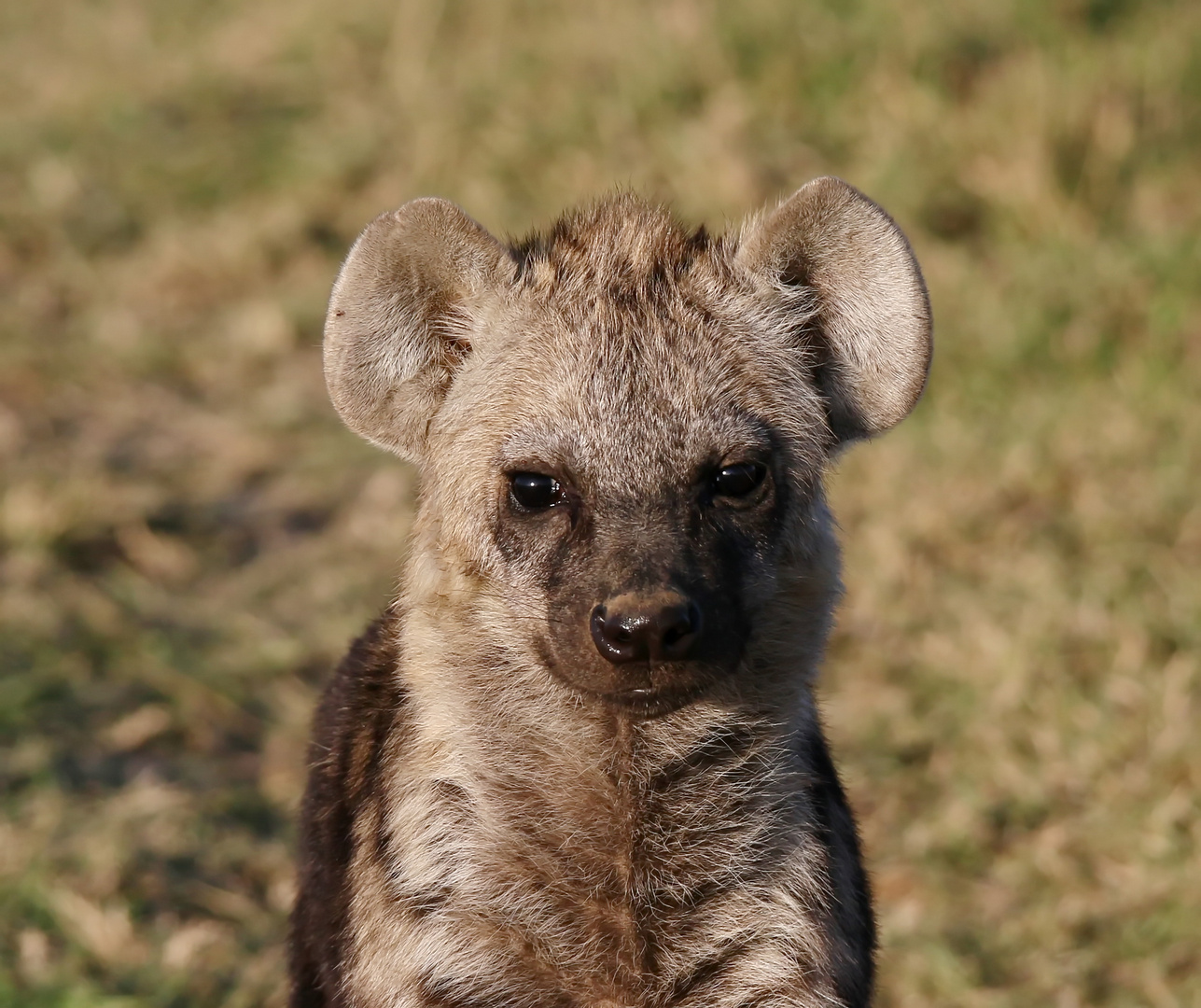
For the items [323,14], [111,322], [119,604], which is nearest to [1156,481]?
[119,604]

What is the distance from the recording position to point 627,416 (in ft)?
8.35

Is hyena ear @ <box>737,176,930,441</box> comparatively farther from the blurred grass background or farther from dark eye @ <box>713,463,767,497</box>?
the blurred grass background

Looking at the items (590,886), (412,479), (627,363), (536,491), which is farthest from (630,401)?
(412,479)

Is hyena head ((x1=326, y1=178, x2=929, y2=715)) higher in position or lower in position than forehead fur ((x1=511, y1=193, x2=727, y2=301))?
lower

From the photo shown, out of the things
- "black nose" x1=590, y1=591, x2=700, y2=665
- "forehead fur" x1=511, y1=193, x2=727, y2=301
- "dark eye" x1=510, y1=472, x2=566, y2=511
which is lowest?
"black nose" x1=590, y1=591, x2=700, y2=665

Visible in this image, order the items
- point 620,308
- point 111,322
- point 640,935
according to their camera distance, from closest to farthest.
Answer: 1. point 640,935
2. point 620,308
3. point 111,322

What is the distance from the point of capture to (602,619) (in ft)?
7.57

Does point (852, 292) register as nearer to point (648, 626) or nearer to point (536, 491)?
point (536, 491)

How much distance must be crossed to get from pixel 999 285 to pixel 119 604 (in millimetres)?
3152

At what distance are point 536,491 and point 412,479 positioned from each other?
9.61 feet

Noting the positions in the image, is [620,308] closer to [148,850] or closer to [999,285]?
[148,850]

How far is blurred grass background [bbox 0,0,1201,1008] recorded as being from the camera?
3.69m

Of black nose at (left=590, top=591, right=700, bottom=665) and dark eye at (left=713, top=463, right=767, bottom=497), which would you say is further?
dark eye at (left=713, top=463, right=767, bottom=497)

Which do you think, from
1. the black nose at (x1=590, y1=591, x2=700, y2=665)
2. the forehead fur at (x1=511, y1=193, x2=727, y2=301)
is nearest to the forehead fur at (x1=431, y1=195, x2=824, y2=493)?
the forehead fur at (x1=511, y1=193, x2=727, y2=301)
